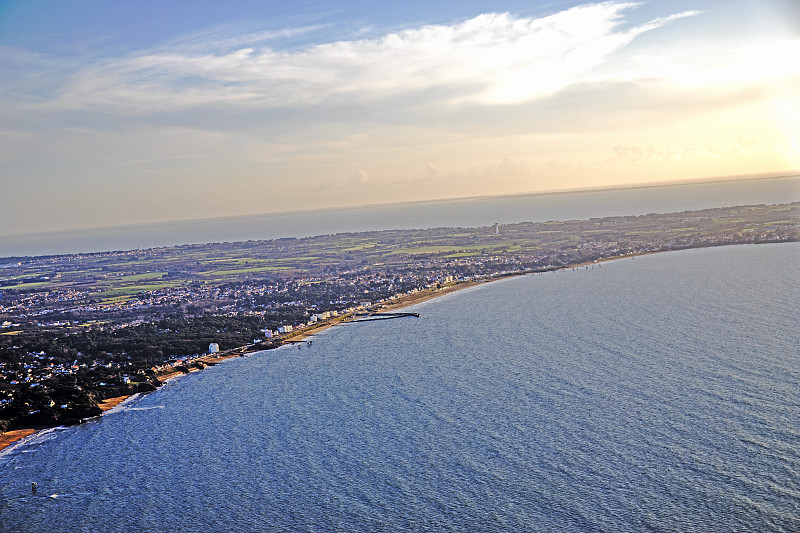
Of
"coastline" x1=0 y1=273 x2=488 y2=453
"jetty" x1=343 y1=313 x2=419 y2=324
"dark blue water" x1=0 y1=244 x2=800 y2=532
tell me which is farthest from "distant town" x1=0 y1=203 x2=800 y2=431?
"dark blue water" x1=0 y1=244 x2=800 y2=532

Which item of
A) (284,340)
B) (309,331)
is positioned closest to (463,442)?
(284,340)

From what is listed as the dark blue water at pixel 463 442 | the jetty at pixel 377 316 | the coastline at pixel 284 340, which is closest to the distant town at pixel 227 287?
the coastline at pixel 284 340

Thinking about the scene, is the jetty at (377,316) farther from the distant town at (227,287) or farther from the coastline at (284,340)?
the distant town at (227,287)

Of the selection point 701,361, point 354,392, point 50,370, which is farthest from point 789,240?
point 50,370

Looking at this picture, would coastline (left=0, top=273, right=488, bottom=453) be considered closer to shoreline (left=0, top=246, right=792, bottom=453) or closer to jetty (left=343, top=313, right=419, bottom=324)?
shoreline (left=0, top=246, right=792, bottom=453)

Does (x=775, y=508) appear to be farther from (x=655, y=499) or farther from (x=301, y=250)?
(x=301, y=250)
